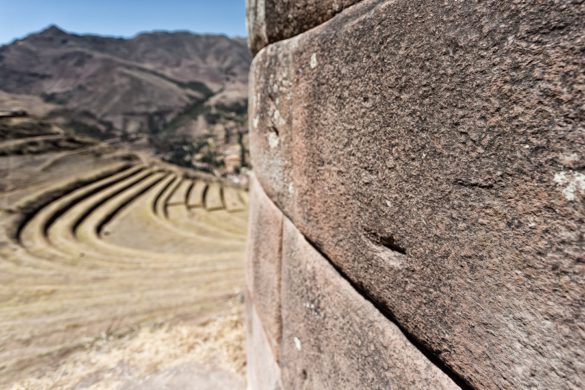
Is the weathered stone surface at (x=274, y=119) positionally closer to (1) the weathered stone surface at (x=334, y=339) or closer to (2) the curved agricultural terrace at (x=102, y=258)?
(1) the weathered stone surface at (x=334, y=339)

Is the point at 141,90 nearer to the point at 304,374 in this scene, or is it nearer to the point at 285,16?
the point at 285,16

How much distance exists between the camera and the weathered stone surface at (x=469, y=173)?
465 mm

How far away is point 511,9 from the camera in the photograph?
49 centimetres

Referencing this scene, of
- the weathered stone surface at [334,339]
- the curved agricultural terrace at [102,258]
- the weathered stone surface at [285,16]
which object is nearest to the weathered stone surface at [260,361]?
the weathered stone surface at [334,339]

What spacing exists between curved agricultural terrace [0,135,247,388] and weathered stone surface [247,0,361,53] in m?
2.63

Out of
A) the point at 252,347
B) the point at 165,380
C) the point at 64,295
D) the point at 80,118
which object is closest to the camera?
the point at 252,347

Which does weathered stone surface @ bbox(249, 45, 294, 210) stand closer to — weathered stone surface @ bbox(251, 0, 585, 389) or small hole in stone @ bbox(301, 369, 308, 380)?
weathered stone surface @ bbox(251, 0, 585, 389)

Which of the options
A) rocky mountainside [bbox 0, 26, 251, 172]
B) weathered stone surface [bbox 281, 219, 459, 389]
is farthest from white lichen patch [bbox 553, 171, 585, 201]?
rocky mountainside [bbox 0, 26, 251, 172]

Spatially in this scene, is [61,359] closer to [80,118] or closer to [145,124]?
[80,118]

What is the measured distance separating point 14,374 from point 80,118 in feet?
281

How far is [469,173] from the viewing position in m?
0.58

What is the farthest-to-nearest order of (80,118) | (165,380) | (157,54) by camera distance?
(157,54)
(80,118)
(165,380)

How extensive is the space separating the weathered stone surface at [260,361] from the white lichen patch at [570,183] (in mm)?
1609

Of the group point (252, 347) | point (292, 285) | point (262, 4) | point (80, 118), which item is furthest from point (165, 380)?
point (80, 118)
